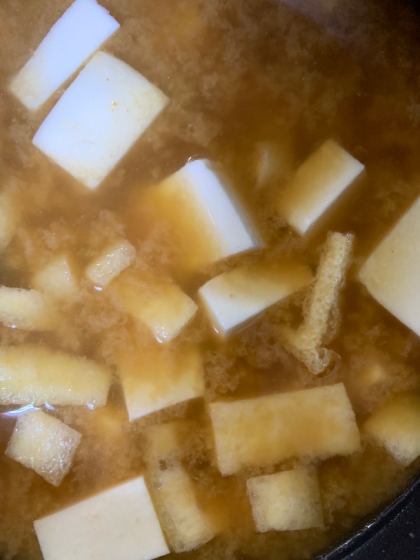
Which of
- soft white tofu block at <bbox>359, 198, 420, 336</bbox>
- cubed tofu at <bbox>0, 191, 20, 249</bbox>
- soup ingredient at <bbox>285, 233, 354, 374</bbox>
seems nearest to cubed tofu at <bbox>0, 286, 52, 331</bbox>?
cubed tofu at <bbox>0, 191, 20, 249</bbox>

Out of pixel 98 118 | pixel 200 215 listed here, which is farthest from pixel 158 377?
pixel 98 118

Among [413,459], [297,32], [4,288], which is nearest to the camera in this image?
[413,459]

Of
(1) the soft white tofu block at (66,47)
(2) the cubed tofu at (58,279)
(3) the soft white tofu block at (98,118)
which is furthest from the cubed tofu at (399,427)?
(1) the soft white tofu block at (66,47)

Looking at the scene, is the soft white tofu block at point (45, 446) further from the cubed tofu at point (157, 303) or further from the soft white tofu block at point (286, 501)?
the soft white tofu block at point (286, 501)

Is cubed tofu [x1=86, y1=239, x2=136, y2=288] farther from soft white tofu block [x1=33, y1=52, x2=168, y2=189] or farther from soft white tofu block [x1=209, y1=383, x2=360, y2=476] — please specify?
soft white tofu block [x1=209, y1=383, x2=360, y2=476]

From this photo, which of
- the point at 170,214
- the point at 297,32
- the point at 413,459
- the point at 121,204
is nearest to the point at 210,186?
the point at 170,214

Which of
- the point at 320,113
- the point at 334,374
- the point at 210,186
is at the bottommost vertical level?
the point at 334,374

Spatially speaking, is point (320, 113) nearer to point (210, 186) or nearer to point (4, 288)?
point (210, 186)

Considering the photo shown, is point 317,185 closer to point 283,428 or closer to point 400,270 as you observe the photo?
point 400,270
